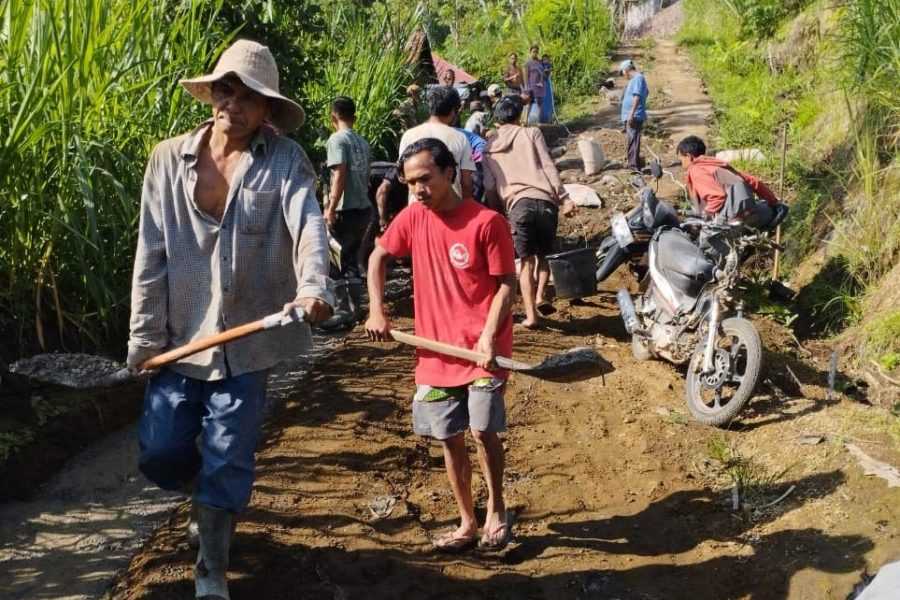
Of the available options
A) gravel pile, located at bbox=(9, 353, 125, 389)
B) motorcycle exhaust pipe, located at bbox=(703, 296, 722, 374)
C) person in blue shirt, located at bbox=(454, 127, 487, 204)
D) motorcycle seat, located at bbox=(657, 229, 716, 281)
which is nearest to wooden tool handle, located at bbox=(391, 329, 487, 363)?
gravel pile, located at bbox=(9, 353, 125, 389)

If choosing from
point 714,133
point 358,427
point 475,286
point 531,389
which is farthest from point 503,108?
point 714,133

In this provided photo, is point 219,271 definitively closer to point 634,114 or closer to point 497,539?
point 497,539

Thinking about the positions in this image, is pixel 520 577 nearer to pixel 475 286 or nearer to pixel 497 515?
pixel 497 515

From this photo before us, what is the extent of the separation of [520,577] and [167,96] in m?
3.34

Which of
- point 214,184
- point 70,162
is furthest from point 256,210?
point 70,162

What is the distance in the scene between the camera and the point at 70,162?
4.57 meters

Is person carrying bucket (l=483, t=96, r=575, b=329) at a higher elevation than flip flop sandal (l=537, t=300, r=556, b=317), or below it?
higher

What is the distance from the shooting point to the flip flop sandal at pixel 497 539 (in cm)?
382

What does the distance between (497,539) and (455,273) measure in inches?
42.9

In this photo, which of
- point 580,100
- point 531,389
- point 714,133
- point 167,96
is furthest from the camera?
point 580,100

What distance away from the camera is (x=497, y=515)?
12.5ft

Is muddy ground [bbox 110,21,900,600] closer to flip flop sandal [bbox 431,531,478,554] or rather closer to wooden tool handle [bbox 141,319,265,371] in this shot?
flip flop sandal [bbox 431,531,478,554]

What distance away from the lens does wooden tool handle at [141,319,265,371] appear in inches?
114

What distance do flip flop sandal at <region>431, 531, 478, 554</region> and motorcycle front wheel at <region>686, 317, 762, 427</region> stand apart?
201 centimetres
